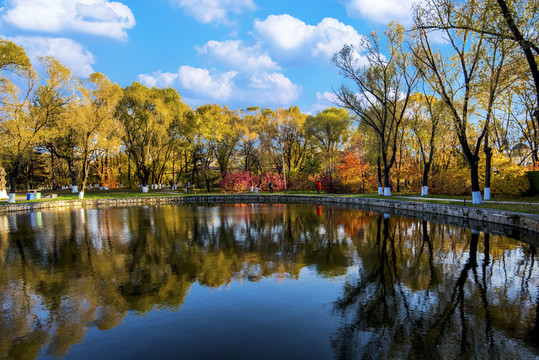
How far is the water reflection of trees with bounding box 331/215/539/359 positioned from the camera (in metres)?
4.61

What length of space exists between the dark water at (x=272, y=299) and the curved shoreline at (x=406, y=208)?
2.29 m

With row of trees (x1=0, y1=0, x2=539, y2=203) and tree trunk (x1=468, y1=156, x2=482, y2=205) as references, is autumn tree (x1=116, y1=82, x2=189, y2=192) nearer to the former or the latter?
row of trees (x1=0, y1=0, x2=539, y2=203)

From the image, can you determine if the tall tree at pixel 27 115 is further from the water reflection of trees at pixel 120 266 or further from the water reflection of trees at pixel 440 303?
the water reflection of trees at pixel 440 303

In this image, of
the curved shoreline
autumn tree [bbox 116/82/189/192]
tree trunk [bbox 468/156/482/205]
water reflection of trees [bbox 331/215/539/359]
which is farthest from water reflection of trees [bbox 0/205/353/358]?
autumn tree [bbox 116/82/189/192]

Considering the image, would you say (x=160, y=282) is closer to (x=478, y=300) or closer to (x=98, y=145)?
(x=478, y=300)

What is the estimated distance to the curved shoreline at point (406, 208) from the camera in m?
13.4

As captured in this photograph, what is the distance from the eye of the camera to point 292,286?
23.9ft

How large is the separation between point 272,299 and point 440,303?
3024 millimetres

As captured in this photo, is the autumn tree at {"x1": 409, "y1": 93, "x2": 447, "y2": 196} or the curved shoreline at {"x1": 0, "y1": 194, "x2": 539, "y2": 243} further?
the autumn tree at {"x1": 409, "y1": 93, "x2": 447, "y2": 196}

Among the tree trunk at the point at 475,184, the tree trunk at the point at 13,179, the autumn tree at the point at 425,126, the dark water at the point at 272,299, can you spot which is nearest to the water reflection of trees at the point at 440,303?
the dark water at the point at 272,299

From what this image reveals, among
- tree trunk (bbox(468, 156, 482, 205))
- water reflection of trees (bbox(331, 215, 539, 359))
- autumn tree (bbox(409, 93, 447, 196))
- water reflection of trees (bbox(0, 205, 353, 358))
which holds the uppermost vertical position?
autumn tree (bbox(409, 93, 447, 196))

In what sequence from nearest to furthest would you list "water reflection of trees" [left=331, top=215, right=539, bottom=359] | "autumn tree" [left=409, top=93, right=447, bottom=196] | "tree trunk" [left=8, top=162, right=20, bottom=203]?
"water reflection of trees" [left=331, top=215, right=539, bottom=359]
"autumn tree" [left=409, top=93, right=447, bottom=196]
"tree trunk" [left=8, top=162, right=20, bottom=203]

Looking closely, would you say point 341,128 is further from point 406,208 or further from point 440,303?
point 440,303

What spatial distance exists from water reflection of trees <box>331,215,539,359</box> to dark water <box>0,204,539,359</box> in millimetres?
28
